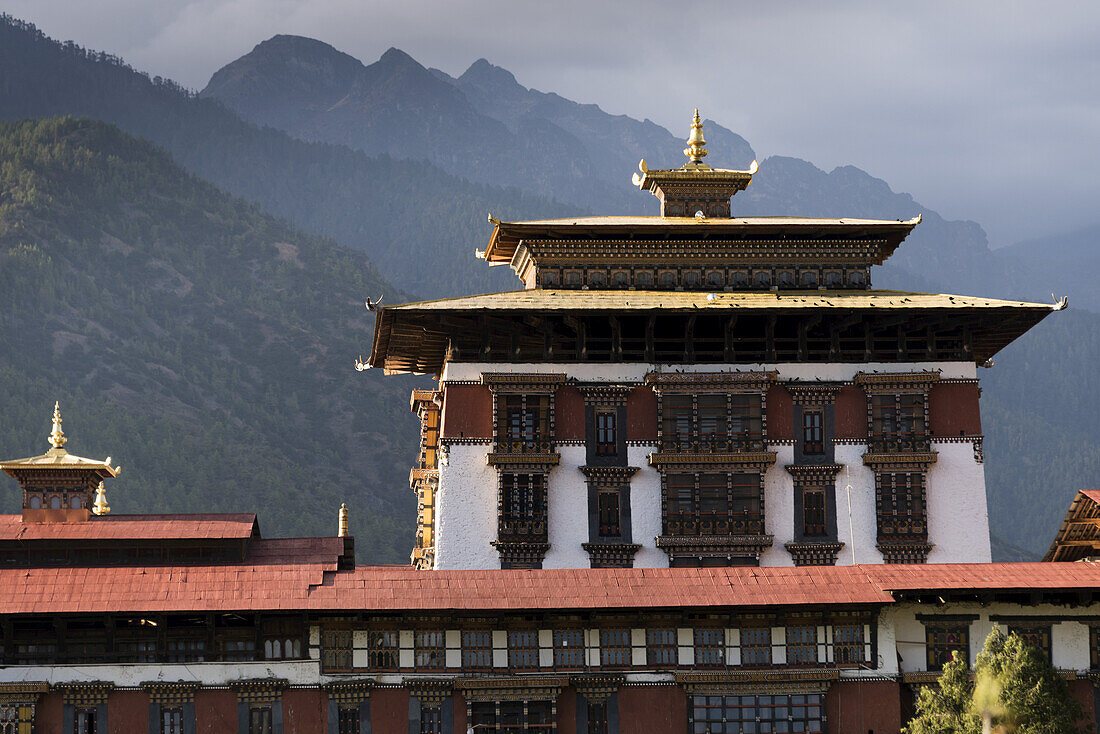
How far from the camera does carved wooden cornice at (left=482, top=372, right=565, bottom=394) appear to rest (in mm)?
47594

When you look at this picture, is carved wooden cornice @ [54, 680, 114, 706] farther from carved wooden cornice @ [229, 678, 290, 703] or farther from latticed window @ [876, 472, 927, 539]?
latticed window @ [876, 472, 927, 539]

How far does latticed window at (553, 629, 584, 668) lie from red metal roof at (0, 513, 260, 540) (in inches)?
378

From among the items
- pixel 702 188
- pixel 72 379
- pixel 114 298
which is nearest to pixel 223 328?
pixel 114 298

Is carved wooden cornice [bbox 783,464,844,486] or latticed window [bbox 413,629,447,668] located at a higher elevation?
carved wooden cornice [bbox 783,464,844,486]

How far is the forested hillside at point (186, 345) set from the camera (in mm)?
145625

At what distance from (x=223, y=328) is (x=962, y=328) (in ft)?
442

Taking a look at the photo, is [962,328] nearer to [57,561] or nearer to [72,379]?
[57,561]

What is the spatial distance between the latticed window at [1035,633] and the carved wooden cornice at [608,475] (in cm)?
1157

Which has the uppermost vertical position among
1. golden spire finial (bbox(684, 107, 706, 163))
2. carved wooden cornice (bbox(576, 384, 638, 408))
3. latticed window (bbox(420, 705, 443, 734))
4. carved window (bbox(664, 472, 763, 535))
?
golden spire finial (bbox(684, 107, 706, 163))


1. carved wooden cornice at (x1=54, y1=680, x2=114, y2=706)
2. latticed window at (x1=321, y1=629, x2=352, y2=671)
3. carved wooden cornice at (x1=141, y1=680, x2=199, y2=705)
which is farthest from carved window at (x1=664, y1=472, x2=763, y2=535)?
carved wooden cornice at (x1=54, y1=680, x2=114, y2=706)

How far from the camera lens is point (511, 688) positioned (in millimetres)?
39219

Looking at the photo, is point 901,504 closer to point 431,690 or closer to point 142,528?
point 431,690

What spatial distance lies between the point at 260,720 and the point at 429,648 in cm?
421

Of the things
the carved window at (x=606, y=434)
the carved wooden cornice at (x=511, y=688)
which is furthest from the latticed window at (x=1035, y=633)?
the carved window at (x=606, y=434)
